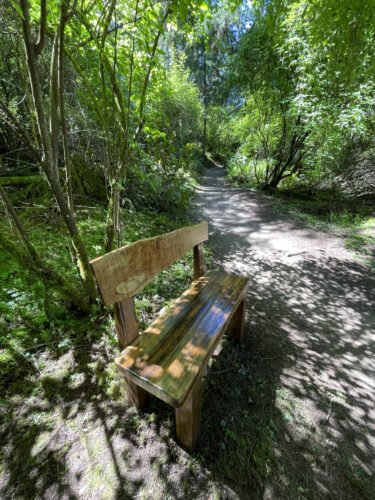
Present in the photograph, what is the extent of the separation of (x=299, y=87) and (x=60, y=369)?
9009mm

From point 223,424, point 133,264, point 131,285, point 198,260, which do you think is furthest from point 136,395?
point 198,260

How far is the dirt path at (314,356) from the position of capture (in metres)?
1.37

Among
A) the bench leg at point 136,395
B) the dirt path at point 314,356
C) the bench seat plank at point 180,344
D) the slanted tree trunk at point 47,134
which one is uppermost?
the slanted tree trunk at point 47,134

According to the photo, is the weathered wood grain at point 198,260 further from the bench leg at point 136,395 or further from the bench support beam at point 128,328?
the bench leg at point 136,395

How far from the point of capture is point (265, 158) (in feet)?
33.6

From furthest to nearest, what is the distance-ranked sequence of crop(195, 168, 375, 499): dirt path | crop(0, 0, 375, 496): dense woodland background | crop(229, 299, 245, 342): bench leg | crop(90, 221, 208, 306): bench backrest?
crop(229, 299, 245, 342): bench leg
crop(0, 0, 375, 496): dense woodland background
crop(195, 168, 375, 499): dirt path
crop(90, 221, 208, 306): bench backrest

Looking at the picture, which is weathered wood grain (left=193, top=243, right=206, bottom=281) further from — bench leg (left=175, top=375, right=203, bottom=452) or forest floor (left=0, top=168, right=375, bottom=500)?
bench leg (left=175, top=375, right=203, bottom=452)

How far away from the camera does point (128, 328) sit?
4.64ft

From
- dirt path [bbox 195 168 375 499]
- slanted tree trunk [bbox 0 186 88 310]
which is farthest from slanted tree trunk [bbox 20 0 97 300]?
dirt path [bbox 195 168 375 499]

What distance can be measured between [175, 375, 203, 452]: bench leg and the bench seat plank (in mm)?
132

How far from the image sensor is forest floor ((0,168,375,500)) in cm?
127

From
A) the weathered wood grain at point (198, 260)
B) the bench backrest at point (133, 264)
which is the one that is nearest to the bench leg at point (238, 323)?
the weathered wood grain at point (198, 260)

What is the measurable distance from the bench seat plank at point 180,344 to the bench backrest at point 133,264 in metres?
0.39

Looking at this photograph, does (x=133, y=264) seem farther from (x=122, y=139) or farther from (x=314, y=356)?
→ (x=314, y=356)
